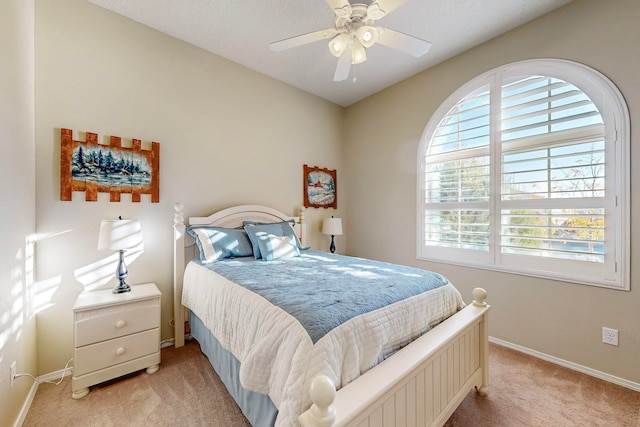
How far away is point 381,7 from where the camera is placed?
157 cm

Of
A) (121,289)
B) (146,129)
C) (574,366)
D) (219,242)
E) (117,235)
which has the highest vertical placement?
(146,129)

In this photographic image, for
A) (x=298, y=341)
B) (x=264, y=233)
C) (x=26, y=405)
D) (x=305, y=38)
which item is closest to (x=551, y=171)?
(x=305, y=38)

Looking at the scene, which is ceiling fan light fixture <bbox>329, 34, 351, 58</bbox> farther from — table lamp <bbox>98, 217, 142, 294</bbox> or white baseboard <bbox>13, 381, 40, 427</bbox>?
white baseboard <bbox>13, 381, 40, 427</bbox>

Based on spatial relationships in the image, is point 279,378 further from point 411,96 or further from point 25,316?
point 411,96

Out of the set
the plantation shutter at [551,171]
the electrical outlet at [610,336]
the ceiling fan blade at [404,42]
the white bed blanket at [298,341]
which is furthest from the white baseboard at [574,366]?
the ceiling fan blade at [404,42]

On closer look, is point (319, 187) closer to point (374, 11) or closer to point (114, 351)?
point (374, 11)

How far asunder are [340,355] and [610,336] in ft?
7.50

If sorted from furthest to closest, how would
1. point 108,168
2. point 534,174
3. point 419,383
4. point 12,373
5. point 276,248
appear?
point 276,248
point 534,174
point 108,168
point 12,373
point 419,383

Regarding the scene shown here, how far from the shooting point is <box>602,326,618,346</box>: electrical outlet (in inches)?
75.6

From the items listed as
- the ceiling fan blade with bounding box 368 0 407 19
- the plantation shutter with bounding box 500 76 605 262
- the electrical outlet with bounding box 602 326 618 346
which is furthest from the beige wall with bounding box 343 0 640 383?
the ceiling fan blade with bounding box 368 0 407 19

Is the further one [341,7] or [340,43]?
[340,43]

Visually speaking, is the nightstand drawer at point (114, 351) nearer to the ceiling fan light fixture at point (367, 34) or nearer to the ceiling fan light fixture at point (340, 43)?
the ceiling fan light fixture at point (340, 43)

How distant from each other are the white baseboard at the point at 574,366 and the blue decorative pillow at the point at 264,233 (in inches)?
85.5

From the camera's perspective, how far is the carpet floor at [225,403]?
1.54 m
